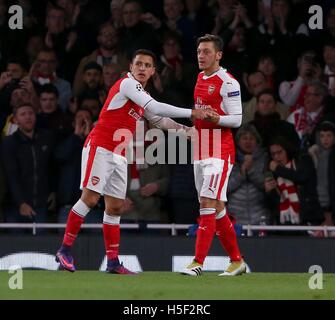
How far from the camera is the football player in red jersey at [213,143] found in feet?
43.0

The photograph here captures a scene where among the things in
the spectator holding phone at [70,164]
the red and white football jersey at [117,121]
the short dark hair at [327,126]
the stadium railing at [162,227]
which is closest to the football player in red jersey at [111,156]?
the red and white football jersey at [117,121]

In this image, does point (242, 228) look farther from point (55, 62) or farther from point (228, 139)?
point (55, 62)

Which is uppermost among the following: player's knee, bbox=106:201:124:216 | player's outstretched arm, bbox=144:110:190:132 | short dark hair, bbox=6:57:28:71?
short dark hair, bbox=6:57:28:71

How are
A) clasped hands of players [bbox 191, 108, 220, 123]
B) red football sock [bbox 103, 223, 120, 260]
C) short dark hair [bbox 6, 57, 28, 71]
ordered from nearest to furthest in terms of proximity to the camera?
clasped hands of players [bbox 191, 108, 220, 123] → red football sock [bbox 103, 223, 120, 260] → short dark hair [bbox 6, 57, 28, 71]

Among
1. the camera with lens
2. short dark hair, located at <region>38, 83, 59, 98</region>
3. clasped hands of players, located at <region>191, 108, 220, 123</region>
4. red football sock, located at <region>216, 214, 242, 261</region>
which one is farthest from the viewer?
the camera with lens

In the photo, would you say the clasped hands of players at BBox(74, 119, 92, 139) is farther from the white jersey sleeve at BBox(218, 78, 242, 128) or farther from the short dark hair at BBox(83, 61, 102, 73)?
the white jersey sleeve at BBox(218, 78, 242, 128)

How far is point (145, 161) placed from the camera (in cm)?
1711

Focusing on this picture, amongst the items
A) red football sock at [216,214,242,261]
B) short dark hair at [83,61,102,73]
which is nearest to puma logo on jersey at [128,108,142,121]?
red football sock at [216,214,242,261]

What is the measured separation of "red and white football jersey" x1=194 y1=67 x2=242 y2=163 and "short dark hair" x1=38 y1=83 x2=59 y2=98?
16.4 feet

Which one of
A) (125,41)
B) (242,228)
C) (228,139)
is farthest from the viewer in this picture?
(125,41)

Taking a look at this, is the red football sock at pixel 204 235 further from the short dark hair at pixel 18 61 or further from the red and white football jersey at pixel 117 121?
the short dark hair at pixel 18 61

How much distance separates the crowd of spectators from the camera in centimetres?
1711
